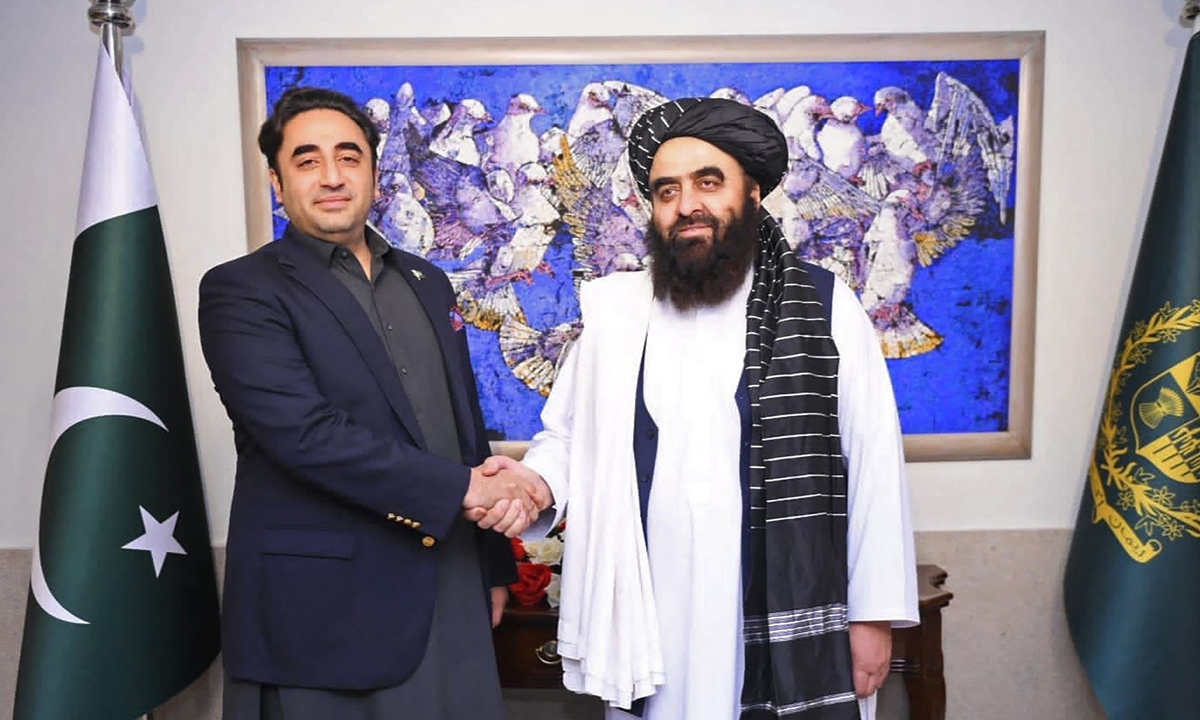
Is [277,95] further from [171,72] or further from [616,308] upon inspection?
[616,308]

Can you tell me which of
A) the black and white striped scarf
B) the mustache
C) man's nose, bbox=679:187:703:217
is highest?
man's nose, bbox=679:187:703:217

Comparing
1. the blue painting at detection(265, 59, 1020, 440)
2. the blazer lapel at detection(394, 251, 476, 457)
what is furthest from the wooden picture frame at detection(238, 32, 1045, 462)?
the blazer lapel at detection(394, 251, 476, 457)

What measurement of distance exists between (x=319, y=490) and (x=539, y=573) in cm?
78

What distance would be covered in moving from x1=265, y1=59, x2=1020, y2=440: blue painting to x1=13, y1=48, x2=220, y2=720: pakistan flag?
1.95 feet

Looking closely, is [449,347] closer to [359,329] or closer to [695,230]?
[359,329]

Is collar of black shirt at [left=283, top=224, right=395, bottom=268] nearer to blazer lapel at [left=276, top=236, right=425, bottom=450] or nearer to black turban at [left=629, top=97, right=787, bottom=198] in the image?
blazer lapel at [left=276, top=236, right=425, bottom=450]

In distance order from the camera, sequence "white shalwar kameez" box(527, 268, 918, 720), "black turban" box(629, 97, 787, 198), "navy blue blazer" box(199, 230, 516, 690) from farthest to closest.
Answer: "black turban" box(629, 97, 787, 198)
"white shalwar kameez" box(527, 268, 918, 720)
"navy blue blazer" box(199, 230, 516, 690)

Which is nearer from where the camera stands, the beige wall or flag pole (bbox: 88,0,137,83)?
flag pole (bbox: 88,0,137,83)

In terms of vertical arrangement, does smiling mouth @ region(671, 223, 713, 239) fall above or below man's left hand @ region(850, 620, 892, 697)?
above

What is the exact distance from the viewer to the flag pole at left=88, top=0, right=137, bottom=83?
2.39 meters

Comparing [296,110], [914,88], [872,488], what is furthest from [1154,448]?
[296,110]

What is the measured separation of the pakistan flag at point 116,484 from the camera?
226 centimetres

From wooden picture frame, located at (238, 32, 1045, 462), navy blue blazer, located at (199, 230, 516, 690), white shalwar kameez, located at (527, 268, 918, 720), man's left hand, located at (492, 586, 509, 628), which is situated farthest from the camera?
wooden picture frame, located at (238, 32, 1045, 462)

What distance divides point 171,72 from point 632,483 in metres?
1.89
